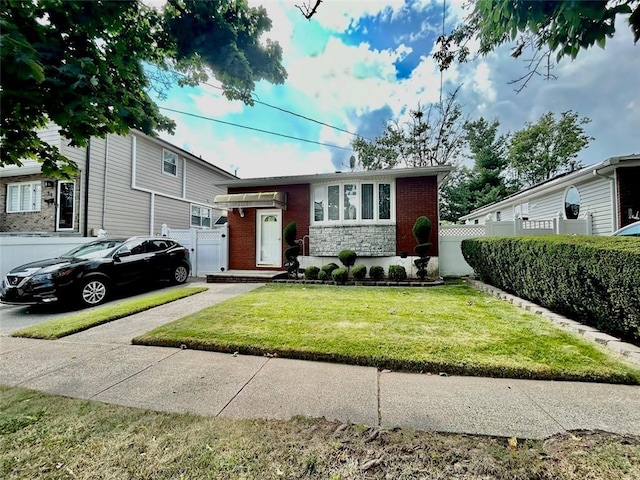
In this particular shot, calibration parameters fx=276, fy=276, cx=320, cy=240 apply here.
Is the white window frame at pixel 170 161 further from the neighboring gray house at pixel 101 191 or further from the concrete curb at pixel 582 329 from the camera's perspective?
the concrete curb at pixel 582 329

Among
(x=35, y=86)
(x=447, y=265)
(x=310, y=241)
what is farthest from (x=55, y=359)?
(x=447, y=265)

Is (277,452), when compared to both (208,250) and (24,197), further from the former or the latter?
(24,197)

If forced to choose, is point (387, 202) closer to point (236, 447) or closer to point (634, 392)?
point (634, 392)

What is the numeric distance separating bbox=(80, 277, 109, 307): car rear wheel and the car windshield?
79 cm

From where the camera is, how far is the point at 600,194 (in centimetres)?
956

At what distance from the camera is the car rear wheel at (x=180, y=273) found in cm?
963

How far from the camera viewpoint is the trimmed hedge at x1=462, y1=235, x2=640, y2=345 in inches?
134

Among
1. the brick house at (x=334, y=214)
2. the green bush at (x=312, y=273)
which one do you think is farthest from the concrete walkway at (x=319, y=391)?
the brick house at (x=334, y=214)

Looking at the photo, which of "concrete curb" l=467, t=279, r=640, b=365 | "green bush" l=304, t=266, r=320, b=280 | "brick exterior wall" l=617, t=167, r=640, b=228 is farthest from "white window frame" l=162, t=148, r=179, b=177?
"brick exterior wall" l=617, t=167, r=640, b=228

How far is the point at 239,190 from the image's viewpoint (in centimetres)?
1181

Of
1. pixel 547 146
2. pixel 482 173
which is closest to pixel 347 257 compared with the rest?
pixel 482 173

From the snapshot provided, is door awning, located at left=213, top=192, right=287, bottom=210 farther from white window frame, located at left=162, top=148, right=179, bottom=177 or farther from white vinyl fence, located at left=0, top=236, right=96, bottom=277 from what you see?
white window frame, located at left=162, top=148, right=179, bottom=177

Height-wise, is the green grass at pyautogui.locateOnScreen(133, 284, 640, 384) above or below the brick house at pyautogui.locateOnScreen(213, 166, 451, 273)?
below

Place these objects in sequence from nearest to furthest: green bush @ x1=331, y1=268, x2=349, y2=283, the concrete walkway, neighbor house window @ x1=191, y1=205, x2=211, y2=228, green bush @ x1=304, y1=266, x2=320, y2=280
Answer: the concrete walkway → green bush @ x1=331, y1=268, x2=349, y2=283 → green bush @ x1=304, y1=266, x2=320, y2=280 → neighbor house window @ x1=191, y1=205, x2=211, y2=228
